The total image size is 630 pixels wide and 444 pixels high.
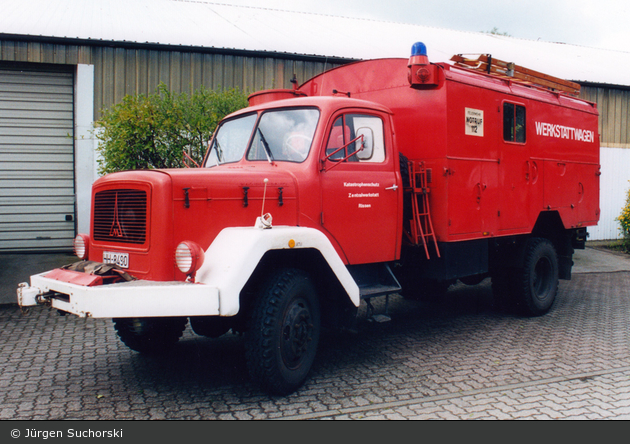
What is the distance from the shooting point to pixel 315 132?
4883 millimetres

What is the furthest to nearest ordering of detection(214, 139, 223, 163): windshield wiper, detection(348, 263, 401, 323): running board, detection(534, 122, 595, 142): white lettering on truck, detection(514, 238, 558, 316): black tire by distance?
detection(534, 122, 595, 142): white lettering on truck < detection(514, 238, 558, 316): black tire < detection(214, 139, 223, 163): windshield wiper < detection(348, 263, 401, 323): running board

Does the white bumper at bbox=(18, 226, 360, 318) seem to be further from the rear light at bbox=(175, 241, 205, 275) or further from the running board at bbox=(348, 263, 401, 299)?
the running board at bbox=(348, 263, 401, 299)

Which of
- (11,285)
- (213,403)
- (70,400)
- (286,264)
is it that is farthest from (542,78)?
(11,285)

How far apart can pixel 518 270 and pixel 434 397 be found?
3.41 m

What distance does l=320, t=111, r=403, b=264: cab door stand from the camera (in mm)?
4945

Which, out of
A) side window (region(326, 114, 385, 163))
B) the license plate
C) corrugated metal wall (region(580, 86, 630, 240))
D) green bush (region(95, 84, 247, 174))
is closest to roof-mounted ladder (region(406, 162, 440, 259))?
side window (region(326, 114, 385, 163))

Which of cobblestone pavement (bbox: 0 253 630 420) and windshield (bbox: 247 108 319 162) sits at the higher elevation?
windshield (bbox: 247 108 319 162)

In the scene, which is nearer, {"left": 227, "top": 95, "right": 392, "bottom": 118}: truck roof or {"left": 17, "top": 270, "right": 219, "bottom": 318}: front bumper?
{"left": 17, "top": 270, "right": 219, "bottom": 318}: front bumper

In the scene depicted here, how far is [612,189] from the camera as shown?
1595 cm

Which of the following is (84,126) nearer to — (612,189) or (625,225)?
(625,225)

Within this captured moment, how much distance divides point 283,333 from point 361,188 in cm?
167

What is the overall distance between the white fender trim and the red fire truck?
1cm

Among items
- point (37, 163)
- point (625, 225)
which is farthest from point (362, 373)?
point (625, 225)

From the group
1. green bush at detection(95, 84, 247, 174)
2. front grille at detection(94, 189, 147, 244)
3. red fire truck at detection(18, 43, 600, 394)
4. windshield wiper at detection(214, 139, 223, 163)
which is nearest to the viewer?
red fire truck at detection(18, 43, 600, 394)
